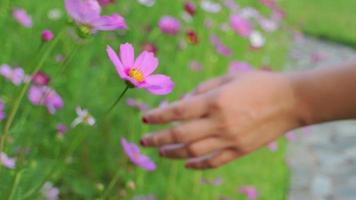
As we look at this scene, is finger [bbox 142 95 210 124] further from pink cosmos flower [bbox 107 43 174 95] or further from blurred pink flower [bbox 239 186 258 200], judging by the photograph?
blurred pink flower [bbox 239 186 258 200]

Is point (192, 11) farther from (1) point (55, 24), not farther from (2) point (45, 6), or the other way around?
(2) point (45, 6)

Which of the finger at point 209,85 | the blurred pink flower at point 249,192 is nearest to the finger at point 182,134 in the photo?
the finger at point 209,85

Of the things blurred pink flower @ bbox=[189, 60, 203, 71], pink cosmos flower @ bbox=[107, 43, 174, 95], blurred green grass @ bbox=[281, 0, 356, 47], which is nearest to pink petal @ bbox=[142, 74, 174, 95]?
pink cosmos flower @ bbox=[107, 43, 174, 95]

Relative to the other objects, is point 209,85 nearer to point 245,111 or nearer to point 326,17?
point 245,111

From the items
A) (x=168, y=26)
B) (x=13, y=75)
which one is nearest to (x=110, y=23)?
(x=13, y=75)

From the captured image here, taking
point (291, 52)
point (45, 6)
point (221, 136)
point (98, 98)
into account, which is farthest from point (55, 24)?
point (291, 52)

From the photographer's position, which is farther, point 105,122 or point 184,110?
point 105,122
